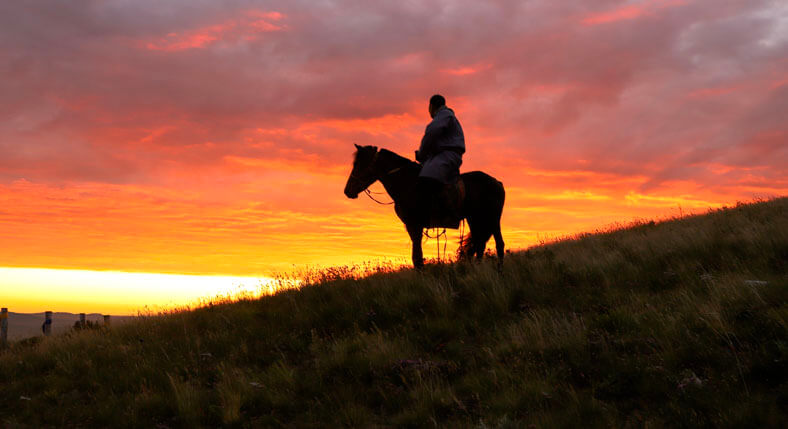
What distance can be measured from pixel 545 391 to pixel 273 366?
4013 mm

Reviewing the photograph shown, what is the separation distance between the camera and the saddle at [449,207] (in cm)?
1116

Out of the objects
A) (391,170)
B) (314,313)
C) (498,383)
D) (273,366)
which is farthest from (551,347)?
(391,170)

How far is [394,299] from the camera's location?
9.72 m

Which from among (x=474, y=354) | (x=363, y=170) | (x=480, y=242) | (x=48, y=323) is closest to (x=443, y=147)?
(x=363, y=170)

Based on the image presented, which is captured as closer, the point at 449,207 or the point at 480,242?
the point at 449,207

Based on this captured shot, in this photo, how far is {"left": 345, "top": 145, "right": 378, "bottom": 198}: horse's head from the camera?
1142cm

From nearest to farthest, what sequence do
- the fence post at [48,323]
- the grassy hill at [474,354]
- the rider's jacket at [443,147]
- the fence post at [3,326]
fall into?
the grassy hill at [474,354], the rider's jacket at [443,147], the fence post at [3,326], the fence post at [48,323]

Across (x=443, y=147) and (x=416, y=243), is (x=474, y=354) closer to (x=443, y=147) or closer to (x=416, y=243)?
(x=416, y=243)

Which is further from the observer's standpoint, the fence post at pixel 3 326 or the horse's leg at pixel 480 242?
the fence post at pixel 3 326

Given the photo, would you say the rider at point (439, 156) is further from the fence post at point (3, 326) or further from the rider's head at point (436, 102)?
the fence post at point (3, 326)

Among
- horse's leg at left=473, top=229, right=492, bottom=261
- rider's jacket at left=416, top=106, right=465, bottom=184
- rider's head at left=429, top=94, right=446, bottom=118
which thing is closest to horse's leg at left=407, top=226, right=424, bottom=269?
rider's jacket at left=416, top=106, right=465, bottom=184

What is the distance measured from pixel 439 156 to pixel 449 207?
3.73 ft

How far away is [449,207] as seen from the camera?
1130 cm

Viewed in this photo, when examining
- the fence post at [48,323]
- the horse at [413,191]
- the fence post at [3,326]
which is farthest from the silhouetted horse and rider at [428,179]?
the fence post at [48,323]
